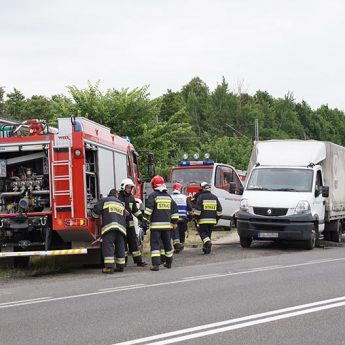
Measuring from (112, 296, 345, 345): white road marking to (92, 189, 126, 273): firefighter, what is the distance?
16.7ft

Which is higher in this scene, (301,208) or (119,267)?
(301,208)

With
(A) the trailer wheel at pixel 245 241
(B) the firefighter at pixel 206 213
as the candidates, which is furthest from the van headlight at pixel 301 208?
(B) the firefighter at pixel 206 213

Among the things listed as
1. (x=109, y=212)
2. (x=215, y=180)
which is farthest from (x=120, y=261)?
(x=215, y=180)

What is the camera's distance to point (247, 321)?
717cm

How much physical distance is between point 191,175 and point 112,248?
1198 cm

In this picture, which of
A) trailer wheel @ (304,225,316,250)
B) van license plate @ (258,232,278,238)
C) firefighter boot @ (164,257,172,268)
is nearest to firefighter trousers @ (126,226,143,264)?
firefighter boot @ (164,257,172,268)

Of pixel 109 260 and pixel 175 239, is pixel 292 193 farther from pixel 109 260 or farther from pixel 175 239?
pixel 109 260

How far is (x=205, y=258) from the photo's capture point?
15180mm

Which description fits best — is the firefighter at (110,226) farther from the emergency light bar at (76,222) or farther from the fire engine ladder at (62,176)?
the fire engine ladder at (62,176)

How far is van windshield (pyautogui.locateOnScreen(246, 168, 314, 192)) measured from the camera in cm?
1678

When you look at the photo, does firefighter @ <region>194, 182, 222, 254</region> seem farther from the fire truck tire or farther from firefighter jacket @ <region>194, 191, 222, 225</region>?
the fire truck tire

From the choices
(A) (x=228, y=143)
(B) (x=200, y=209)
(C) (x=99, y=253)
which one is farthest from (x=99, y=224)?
(A) (x=228, y=143)

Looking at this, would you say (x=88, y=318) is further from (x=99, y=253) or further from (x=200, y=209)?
(x=200, y=209)

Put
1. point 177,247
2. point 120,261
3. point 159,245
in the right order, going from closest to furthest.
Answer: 1. point 120,261
2. point 159,245
3. point 177,247
